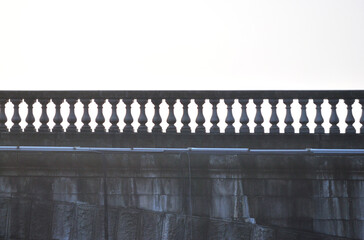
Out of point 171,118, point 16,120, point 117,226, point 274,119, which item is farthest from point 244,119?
point 16,120

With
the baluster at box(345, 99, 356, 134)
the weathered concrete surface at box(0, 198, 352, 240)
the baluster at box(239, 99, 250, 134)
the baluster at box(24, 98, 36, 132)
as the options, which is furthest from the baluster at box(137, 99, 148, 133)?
the baluster at box(345, 99, 356, 134)

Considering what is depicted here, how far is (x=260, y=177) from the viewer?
1127 centimetres

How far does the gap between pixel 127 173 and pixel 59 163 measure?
1.03m

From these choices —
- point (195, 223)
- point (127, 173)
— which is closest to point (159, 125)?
point (127, 173)

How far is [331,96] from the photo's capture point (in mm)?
11812

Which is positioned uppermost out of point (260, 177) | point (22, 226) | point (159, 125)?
point (159, 125)

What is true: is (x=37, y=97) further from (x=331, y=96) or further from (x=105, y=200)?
(x=331, y=96)

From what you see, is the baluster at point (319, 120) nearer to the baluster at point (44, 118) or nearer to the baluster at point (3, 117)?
the baluster at point (44, 118)

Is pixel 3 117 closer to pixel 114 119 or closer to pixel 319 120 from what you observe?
pixel 114 119

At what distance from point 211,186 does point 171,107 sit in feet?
4.73

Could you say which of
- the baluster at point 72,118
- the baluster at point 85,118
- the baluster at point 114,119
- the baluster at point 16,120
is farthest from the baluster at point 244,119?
the baluster at point 16,120

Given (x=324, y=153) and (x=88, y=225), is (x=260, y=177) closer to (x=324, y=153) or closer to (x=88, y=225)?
(x=324, y=153)

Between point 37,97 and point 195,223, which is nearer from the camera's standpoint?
point 195,223

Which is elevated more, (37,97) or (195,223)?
(37,97)
